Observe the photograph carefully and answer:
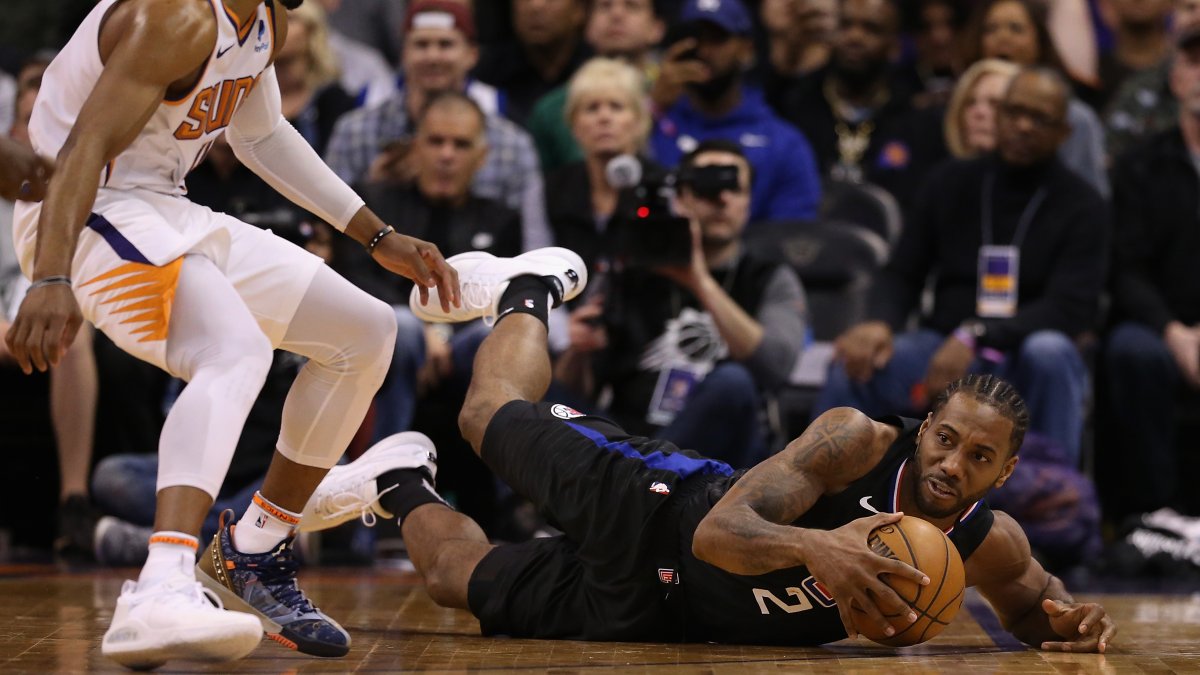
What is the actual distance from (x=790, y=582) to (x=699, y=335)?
294 centimetres

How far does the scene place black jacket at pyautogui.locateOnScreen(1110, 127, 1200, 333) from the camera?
7.55 meters

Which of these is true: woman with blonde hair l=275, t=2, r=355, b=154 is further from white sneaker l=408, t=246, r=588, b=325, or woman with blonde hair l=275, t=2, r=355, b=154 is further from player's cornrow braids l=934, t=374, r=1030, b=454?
player's cornrow braids l=934, t=374, r=1030, b=454

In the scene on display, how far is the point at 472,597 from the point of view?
15.2ft

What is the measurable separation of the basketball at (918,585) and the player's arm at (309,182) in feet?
5.11

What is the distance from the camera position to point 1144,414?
284 inches

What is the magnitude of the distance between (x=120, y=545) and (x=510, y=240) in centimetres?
220

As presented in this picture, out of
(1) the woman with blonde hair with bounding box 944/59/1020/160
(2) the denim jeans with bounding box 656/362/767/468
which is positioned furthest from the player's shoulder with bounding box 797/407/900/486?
(1) the woman with blonde hair with bounding box 944/59/1020/160

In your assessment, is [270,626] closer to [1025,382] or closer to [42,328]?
[42,328]

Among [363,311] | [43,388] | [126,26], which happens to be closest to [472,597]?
[363,311]

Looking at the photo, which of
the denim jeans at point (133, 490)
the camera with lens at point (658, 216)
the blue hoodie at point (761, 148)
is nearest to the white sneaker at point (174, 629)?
the denim jeans at point (133, 490)

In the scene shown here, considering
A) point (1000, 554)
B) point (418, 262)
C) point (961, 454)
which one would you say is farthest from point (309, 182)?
point (1000, 554)

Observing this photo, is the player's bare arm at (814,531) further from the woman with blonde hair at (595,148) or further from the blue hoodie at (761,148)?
the blue hoodie at (761,148)

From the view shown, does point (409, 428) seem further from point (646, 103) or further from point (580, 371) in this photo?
point (646, 103)

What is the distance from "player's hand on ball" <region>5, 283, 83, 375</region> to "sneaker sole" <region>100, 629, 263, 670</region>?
0.64 m
